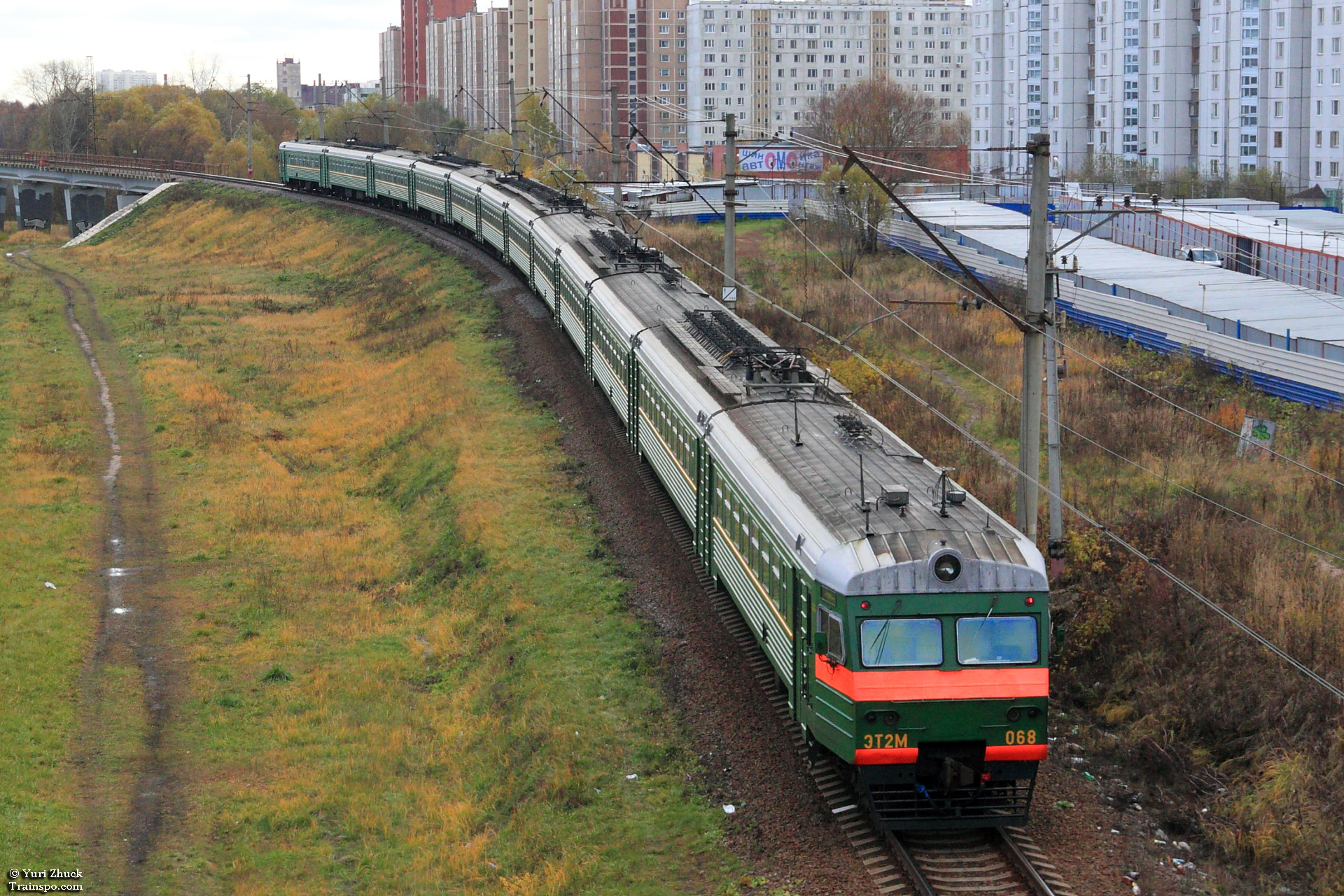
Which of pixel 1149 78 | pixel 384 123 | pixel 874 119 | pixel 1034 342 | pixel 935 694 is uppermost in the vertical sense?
pixel 1149 78

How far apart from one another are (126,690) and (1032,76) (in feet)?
297

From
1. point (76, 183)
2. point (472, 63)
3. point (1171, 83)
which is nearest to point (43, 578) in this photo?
point (1171, 83)

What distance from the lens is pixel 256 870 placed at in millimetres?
14383

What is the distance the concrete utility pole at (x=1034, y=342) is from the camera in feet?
54.7

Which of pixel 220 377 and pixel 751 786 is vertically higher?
pixel 220 377

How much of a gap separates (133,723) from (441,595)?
5819 millimetres

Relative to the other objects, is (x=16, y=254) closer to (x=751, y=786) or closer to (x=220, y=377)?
(x=220, y=377)

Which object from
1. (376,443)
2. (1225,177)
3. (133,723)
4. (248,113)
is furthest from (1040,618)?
(248,113)

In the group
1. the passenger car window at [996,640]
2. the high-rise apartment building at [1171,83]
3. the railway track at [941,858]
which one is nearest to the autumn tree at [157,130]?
the high-rise apartment building at [1171,83]

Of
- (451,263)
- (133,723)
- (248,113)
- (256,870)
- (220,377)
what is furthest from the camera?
(248,113)

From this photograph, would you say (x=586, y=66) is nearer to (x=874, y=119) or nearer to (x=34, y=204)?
(x=34, y=204)

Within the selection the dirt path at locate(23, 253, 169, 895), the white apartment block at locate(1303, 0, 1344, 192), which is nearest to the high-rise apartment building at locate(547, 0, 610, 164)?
the white apartment block at locate(1303, 0, 1344, 192)

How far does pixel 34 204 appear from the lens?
104 meters

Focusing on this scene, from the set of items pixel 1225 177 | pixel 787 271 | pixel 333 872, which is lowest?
pixel 333 872
